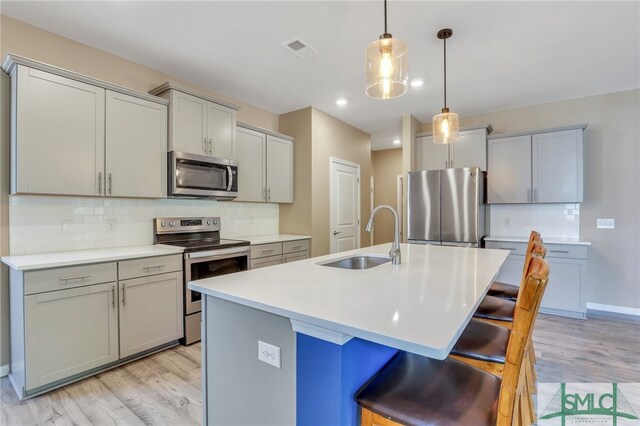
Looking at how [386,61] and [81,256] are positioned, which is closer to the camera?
[386,61]

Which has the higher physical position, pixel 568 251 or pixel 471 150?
pixel 471 150

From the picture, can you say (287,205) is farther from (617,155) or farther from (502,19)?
(617,155)

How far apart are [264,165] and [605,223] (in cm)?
427

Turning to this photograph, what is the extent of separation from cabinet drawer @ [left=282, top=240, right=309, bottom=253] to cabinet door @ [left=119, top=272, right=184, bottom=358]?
4.43ft

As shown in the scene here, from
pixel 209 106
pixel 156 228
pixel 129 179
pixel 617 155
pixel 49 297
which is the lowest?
pixel 49 297

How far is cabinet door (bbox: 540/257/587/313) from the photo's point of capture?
3461 mm

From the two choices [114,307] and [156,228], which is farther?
[156,228]

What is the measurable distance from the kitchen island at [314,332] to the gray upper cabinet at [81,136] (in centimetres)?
170

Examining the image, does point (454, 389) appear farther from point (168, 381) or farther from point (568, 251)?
point (568, 251)

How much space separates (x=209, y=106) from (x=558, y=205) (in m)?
4.43

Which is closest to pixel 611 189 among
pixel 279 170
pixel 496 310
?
pixel 496 310

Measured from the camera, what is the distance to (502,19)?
2324mm

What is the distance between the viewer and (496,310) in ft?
6.08

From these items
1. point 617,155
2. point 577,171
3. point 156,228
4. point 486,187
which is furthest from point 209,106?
point 617,155
